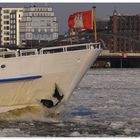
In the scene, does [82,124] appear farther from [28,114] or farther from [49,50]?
[49,50]

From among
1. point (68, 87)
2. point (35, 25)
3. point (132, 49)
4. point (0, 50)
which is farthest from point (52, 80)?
point (132, 49)

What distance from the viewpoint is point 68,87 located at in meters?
22.8

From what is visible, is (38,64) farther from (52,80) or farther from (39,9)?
(39,9)

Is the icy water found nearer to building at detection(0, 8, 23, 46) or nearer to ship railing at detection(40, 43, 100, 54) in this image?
ship railing at detection(40, 43, 100, 54)

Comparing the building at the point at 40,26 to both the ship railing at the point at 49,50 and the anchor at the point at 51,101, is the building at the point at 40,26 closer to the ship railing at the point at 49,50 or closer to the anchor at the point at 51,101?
the ship railing at the point at 49,50

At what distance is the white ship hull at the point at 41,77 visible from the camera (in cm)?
2159

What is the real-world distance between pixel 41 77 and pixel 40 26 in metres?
6.21

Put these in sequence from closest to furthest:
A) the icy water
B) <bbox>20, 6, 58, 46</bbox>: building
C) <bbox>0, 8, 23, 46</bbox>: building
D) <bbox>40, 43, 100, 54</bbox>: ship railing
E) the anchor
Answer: the icy water, <bbox>40, 43, 100, 54</bbox>: ship railing, the anchor, <bbox>20, 6, 58, 46</bbox>: building, <bbox>0, 8, 23, 46</bbox>: building

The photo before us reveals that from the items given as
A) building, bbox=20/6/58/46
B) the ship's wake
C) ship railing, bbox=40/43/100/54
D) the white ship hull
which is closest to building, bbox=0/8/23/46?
building, bbox=20/6/58/46

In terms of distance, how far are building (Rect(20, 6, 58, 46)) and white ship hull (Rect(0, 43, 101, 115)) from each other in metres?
4.29

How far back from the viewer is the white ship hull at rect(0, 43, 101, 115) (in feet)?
70.8

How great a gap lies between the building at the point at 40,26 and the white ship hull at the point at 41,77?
4.29 metres

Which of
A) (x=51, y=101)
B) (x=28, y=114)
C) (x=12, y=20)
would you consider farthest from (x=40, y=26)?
(x=12, y=20)

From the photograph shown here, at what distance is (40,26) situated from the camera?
27906 millimetres
